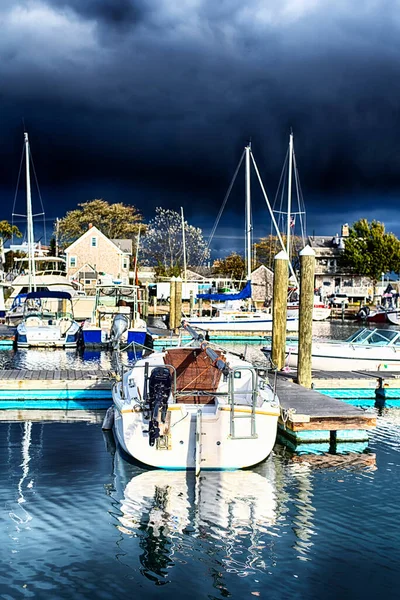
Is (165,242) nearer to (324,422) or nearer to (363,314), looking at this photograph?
(363,314)

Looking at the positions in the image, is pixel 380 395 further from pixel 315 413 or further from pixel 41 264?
pixel 41 264

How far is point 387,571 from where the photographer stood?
8883mm

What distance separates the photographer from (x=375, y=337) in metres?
25.0

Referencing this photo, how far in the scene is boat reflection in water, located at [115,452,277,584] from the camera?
9.13 m

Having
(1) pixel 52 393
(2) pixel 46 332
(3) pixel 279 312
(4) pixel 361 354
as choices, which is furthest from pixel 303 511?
(2) pixel 46 332

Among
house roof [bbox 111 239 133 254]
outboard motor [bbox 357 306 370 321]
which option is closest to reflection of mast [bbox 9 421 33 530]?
outboard motor [bbox 357 306 370 321]

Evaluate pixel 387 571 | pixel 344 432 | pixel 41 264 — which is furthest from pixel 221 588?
pixel 41 264

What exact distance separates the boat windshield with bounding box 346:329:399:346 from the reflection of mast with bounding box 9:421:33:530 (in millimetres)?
13026

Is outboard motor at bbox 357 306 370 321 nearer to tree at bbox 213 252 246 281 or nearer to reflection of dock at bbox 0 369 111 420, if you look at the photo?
tree at bbox 213 252 246 281

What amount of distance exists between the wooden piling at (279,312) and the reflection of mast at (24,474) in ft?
28.2

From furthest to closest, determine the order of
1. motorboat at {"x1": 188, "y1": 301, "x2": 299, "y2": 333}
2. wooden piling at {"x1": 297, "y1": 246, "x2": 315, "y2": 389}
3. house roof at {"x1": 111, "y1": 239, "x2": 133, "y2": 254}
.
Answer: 1. house roof at {"x1": 111, "y1": 239, "x2": 133, "y2": 254}
2. motorboat at {"x1": 188, "y1": 301, "x2": 299, "y2": 333}
3. wooden piling at {"x1": 297, "y1": 246, "x2": 315, "y2": 389}

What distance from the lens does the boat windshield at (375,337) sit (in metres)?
24.7

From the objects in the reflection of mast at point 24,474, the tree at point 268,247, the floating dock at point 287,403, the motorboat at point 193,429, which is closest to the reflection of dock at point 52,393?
the floating dock at point 287,403

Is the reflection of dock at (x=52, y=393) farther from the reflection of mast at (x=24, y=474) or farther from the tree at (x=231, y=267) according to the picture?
the tree at (x=231, y=267)
